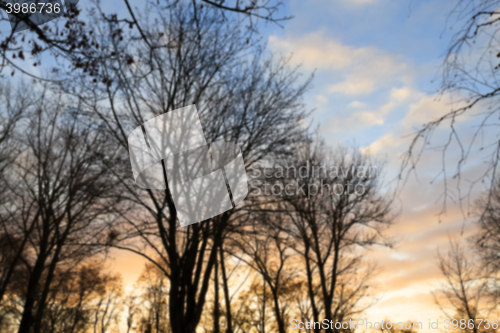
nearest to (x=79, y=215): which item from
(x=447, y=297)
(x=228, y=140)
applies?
(x=228, y=140)

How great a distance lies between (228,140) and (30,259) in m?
15.4

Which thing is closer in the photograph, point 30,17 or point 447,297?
point 30,17

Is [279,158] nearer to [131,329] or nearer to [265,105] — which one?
[265,105]

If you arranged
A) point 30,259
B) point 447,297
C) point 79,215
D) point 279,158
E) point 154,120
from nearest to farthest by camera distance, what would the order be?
point 154,120, point 279,158, point 79,215, point 30,259, point 447,297

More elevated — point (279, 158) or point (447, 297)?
point (279, 158)


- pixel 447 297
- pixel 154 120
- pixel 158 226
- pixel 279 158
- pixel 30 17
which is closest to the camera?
pixel 30 17

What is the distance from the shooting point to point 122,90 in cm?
946

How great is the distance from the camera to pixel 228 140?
10.2 meters

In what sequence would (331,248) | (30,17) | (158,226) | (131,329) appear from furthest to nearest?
Result: (131,329) < (331,248) < (158,226) < (30,17)

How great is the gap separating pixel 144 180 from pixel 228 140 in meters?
2.73

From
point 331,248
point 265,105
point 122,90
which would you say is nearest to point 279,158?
point 265,105

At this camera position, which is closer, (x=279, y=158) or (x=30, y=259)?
(x=279, y=158)

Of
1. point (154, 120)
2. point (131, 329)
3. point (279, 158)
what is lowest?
point (131, 329)

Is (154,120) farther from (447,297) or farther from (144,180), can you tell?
(447,297)
